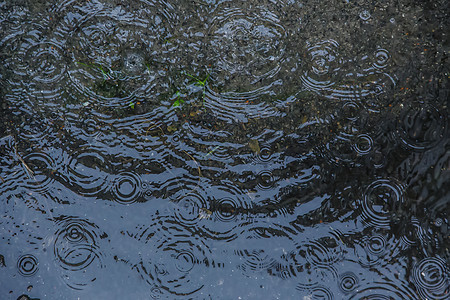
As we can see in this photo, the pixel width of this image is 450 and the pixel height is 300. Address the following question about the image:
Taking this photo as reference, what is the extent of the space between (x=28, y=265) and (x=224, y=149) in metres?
1.43

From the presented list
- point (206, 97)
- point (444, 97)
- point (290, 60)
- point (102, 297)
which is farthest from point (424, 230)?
point (102, 297)

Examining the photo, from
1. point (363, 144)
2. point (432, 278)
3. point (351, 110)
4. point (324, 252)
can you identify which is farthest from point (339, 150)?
point (432, 278)

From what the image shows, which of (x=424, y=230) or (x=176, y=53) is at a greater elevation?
(x=176, y=53)

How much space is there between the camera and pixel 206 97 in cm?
238

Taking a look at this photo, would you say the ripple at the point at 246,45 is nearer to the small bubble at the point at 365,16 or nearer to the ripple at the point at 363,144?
the small bubble at the point at 365,16

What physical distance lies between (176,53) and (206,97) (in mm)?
Result: 333

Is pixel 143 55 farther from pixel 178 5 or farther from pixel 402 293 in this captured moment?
pixel 402 293

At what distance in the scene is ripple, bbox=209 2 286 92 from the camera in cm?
235

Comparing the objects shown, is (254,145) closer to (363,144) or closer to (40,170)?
(363,144)

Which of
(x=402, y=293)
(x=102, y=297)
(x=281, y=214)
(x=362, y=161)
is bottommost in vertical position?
(x=102, y=297)

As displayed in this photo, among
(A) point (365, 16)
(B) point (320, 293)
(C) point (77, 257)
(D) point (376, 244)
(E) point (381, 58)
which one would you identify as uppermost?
(A) point (365, 16)

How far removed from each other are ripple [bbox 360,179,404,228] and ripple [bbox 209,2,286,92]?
966 mm

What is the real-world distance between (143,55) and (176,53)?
21 cm

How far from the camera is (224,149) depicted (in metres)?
2.39
